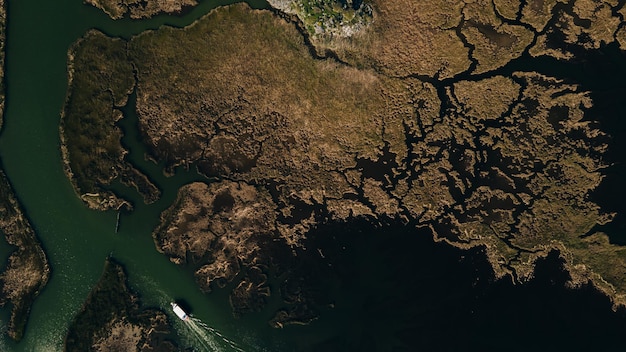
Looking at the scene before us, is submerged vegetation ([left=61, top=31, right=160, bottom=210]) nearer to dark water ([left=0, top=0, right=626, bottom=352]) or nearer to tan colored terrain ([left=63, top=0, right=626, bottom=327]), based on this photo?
dark water ([left=0, top=0, right=626, bottom=352])

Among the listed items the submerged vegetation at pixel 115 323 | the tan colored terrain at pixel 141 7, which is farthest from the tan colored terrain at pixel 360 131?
the submerged vegetation at pixel 115 323

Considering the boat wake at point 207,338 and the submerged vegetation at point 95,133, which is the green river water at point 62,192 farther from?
the submerged vegetation at point 95,133

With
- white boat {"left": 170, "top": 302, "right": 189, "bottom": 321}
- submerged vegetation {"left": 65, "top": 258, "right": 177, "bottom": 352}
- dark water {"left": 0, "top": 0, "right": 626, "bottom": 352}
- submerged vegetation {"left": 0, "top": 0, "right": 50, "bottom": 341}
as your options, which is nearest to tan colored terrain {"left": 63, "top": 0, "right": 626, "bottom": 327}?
dark water {"left": 0, "top": 0, "right": 626, "bottom": 352}

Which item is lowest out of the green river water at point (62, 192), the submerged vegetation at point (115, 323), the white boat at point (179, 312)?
the submerged vegetation at point (115, 323)

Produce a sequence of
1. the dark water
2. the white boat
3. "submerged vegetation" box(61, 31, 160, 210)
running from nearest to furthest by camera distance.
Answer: the white boat, the dark water, "submerged vegetation" box(61, 31, 160, 210)

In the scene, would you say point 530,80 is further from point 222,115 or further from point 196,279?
point 196,279

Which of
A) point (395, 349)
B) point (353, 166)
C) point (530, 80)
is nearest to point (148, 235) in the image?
point (353, 166)

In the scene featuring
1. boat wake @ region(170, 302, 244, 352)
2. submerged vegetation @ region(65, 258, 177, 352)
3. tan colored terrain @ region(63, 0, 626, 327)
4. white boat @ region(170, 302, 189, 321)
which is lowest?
submerged vegetation @ region(65, 258, 177, 352)
